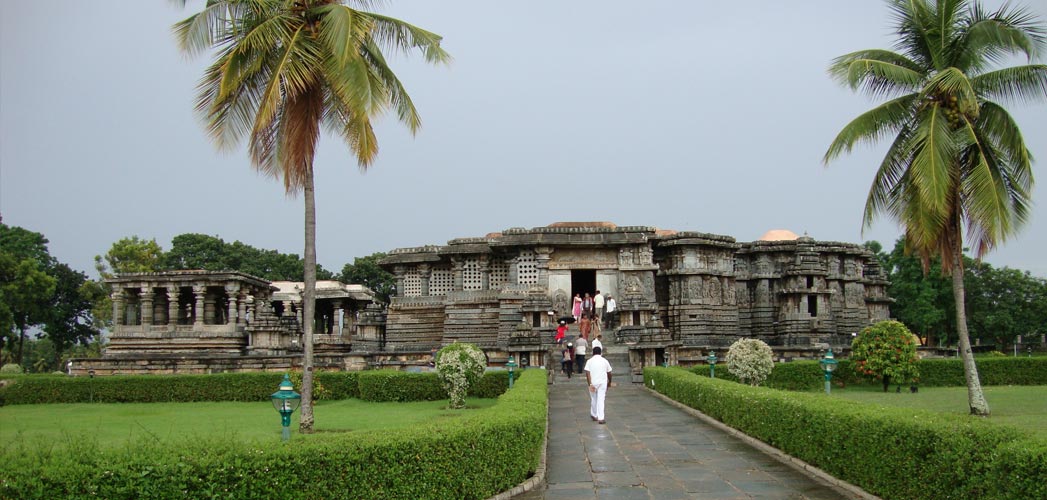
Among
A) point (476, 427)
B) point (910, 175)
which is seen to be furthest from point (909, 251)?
point (476, 427)

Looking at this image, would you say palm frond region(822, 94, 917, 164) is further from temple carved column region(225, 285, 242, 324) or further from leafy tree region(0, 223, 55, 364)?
leafy tree region(0, 223, 55, 364)

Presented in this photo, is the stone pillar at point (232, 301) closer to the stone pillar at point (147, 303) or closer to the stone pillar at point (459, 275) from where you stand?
the stone pillar at point (147, 303)

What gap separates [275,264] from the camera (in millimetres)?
59469

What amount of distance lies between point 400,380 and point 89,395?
30.8 feet

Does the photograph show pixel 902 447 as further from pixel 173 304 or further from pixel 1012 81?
pixel 173 304

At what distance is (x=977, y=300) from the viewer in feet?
154

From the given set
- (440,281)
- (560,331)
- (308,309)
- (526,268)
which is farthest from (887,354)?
(440,281)

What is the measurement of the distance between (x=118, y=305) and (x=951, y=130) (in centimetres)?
3191

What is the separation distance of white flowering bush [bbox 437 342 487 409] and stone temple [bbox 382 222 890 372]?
18.8 feet

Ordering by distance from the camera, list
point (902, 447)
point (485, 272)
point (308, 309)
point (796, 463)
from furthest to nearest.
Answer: point (485, 272) → point (308, 309) → point (796, 463) → point (902, 447)

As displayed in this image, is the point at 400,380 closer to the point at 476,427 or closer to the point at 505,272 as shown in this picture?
the point at 505,272

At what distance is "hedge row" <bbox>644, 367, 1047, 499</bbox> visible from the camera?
19.7 ft

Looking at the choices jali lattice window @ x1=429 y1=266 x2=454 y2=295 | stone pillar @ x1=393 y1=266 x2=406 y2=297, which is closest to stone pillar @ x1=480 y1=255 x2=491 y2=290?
jali lattice window @ x1=429 y1=266 x2=454 y2=295

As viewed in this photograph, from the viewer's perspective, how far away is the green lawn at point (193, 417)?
14.9 m
